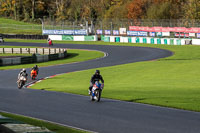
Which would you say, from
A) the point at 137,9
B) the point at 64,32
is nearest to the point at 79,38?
the point at 64,32

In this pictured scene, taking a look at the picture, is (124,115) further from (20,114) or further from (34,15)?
(34,15)

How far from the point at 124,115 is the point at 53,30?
8145cm

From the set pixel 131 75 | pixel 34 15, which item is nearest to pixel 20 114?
pixel 131 75

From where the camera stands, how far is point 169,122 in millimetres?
13477

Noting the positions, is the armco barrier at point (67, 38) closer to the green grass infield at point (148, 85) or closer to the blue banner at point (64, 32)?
the blue banner at point (64, 32)

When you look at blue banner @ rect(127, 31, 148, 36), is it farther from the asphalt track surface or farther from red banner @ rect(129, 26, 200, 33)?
the asphalt track surface

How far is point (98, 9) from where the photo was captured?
137 m

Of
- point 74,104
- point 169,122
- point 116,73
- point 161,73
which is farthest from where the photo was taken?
point 116,73

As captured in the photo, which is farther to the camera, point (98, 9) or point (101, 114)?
point (98, 9)

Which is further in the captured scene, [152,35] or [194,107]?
[152,35]

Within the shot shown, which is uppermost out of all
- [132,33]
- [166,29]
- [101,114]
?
[166,29]

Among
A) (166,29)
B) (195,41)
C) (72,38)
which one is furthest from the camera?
(72,38)

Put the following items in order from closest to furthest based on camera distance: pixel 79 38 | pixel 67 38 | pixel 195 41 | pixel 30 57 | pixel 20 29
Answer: pixel 30 57 < pixel 195 41 < pixel 79 38 < pixel 67 38 < pixel 20 29

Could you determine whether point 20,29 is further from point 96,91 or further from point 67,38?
point 96,91
